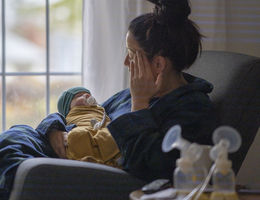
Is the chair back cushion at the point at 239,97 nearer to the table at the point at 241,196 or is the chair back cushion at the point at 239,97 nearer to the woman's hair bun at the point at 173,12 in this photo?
the woman's hair bun at the point at 173,12

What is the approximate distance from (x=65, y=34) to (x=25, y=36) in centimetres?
19

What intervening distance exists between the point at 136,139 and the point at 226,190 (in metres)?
0.45

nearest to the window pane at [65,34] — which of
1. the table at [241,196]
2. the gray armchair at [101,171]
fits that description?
the gray armchair at [101,171]

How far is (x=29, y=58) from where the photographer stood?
277 cm

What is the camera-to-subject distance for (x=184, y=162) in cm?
124

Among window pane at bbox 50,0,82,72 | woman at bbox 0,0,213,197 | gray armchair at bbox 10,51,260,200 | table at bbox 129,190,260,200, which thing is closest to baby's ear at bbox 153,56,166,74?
woman at bbox 0,0,213,197

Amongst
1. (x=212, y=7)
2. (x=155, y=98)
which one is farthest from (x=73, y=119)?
(x=212, y=7)

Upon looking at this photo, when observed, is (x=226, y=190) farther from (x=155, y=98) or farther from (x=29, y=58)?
(x=29, y=58)

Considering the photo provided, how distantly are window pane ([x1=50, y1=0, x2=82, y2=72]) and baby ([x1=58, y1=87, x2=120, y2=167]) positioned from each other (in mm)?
672

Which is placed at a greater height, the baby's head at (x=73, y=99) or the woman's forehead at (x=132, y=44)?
the woman's forehead at (x=132, y=44)

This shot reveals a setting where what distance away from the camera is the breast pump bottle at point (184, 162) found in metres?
1.24

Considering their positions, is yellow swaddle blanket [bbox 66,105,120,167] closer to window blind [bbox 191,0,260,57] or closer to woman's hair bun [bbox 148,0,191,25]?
woman's hair bun [bbox 148,0,191,25]

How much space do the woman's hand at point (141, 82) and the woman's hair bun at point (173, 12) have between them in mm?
135

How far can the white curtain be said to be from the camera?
257cm
